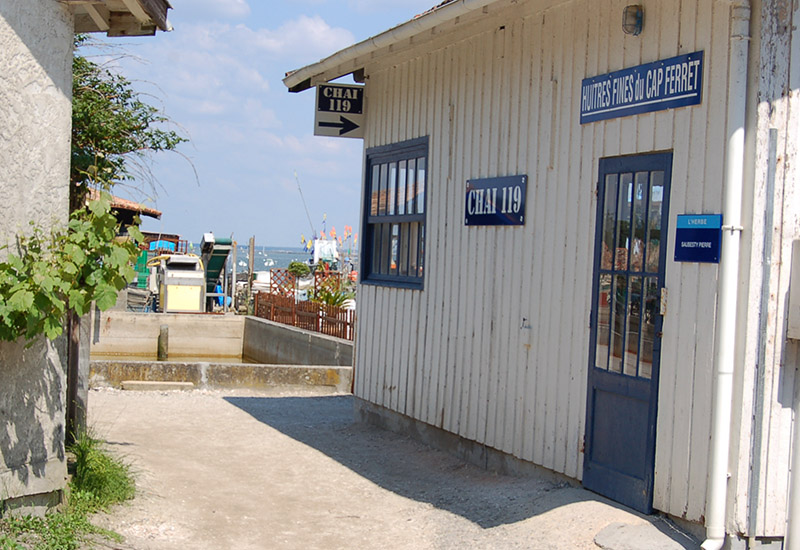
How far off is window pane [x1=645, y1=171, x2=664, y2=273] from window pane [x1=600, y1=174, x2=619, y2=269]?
0.37 m

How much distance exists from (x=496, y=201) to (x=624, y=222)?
1.65m

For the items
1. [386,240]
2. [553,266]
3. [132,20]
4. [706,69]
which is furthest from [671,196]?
[386,240]

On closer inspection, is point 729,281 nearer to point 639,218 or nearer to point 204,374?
point 639,218

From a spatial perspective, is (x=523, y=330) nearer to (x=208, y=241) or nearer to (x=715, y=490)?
(x=715, y=490)

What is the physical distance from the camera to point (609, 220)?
624cm

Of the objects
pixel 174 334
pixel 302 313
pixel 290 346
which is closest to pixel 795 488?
pixel 290 346

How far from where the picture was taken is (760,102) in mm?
5035

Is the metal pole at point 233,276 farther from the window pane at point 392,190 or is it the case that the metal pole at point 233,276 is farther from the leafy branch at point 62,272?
the leafy branch at point 62,272

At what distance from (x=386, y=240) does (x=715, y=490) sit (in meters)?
5.46

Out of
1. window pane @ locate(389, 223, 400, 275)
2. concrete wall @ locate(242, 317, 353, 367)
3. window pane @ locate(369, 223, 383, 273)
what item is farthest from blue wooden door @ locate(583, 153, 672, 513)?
concrete wall @ locate(242, 317, 353, 367)

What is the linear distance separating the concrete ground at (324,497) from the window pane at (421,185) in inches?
95.7

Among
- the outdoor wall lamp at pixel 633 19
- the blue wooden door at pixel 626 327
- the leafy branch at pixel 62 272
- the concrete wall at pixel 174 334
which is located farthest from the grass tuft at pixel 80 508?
the concrete wall at pixel 174 334

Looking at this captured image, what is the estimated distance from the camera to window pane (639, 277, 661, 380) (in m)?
5.79

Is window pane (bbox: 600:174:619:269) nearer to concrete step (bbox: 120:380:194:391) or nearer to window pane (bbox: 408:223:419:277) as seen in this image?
window pane (bbox: 408:223:419:277)
